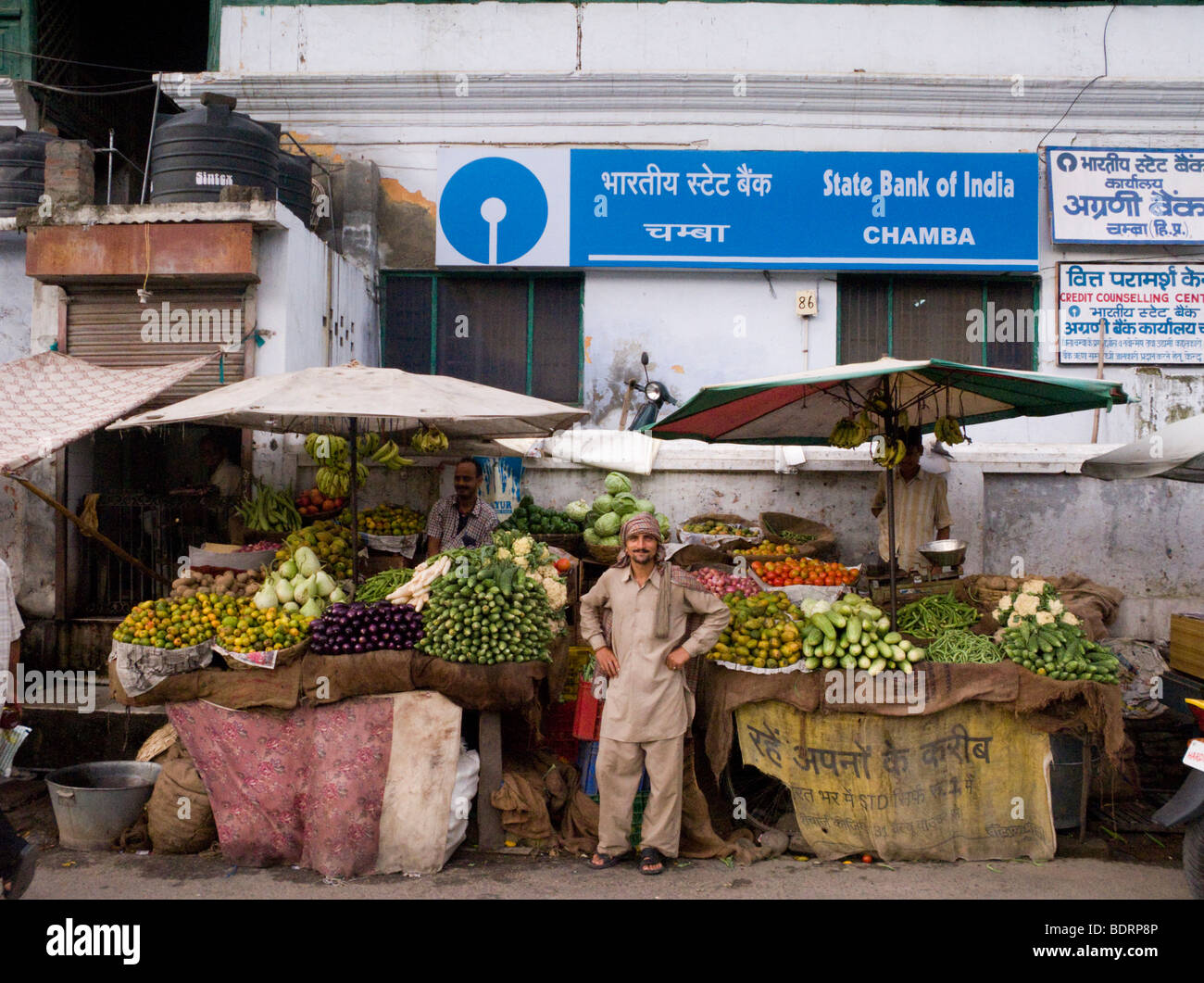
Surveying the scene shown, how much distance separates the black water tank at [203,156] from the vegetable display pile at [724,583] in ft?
16.4

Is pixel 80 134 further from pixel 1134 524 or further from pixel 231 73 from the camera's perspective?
pixel 1134 524

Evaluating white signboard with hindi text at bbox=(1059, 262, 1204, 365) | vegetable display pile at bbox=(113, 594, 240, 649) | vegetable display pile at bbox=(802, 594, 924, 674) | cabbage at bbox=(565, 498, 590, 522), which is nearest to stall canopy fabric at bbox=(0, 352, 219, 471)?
vegetable display pile at bbox=(113, 594, 240, 649)

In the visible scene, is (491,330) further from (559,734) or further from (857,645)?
(857,645)

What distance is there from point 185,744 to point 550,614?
2.30 m

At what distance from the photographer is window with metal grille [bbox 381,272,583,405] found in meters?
10.3

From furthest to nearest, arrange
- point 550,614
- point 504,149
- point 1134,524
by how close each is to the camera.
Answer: point 504,149
point 1134,524
point 550,614

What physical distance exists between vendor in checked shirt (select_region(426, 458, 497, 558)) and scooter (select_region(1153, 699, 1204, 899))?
483cm

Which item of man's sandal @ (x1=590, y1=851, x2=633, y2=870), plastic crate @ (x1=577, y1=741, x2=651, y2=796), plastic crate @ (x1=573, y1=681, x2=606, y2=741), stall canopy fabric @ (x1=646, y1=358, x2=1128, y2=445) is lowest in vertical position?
man's sandal @ (x1=590, y1=851, x2=633, y2=870)

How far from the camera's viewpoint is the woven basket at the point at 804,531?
305 inches

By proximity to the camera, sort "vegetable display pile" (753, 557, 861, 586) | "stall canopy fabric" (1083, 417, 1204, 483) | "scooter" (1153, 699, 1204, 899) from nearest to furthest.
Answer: "scooter" (1153, 699, 1204, 899)
"stall canopy fabric" (1083, 417, 1204, 483)
"vegetable display pile" (753, 557, 861, 586)

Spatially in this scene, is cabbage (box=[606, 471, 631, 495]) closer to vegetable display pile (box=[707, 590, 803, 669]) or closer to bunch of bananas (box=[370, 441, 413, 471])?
bunch of bananas (box=[370, 441, 413, 471])

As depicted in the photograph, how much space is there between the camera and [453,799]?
5.20 metres

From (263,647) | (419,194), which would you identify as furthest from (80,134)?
(263,647)

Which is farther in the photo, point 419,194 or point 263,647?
point 419,194
